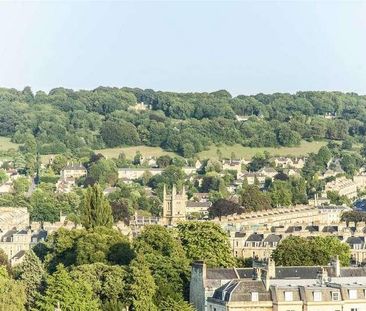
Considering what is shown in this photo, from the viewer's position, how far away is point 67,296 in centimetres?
6241

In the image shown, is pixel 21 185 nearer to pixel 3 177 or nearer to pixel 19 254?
pixel 3 177

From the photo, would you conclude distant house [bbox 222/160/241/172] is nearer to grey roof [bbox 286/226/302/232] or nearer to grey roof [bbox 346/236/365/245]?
grey roof [bbox 286/226/302/232]

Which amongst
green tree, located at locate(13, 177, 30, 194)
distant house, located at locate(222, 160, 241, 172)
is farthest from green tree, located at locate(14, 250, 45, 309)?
distant house, located at locate(222, 160, 241, 172)

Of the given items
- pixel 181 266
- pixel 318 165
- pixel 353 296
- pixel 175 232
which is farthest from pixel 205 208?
pixel 353 296

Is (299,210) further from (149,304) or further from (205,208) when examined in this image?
(149,304)

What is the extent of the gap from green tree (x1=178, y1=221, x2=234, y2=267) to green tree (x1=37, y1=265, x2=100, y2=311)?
417 inches

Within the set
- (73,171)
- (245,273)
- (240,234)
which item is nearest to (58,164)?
(73,171)

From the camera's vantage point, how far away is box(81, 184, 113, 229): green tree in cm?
9606

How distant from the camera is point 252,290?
57.4m

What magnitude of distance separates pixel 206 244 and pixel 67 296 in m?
16.5

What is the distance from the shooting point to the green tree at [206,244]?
7512cm

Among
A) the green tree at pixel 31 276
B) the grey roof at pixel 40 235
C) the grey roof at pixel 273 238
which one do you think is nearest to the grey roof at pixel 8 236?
the grey roof at pixel 40 235

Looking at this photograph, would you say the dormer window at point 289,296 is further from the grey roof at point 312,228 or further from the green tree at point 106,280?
the grey roof at point 312,228

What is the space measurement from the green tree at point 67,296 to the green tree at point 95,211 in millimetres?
31512
